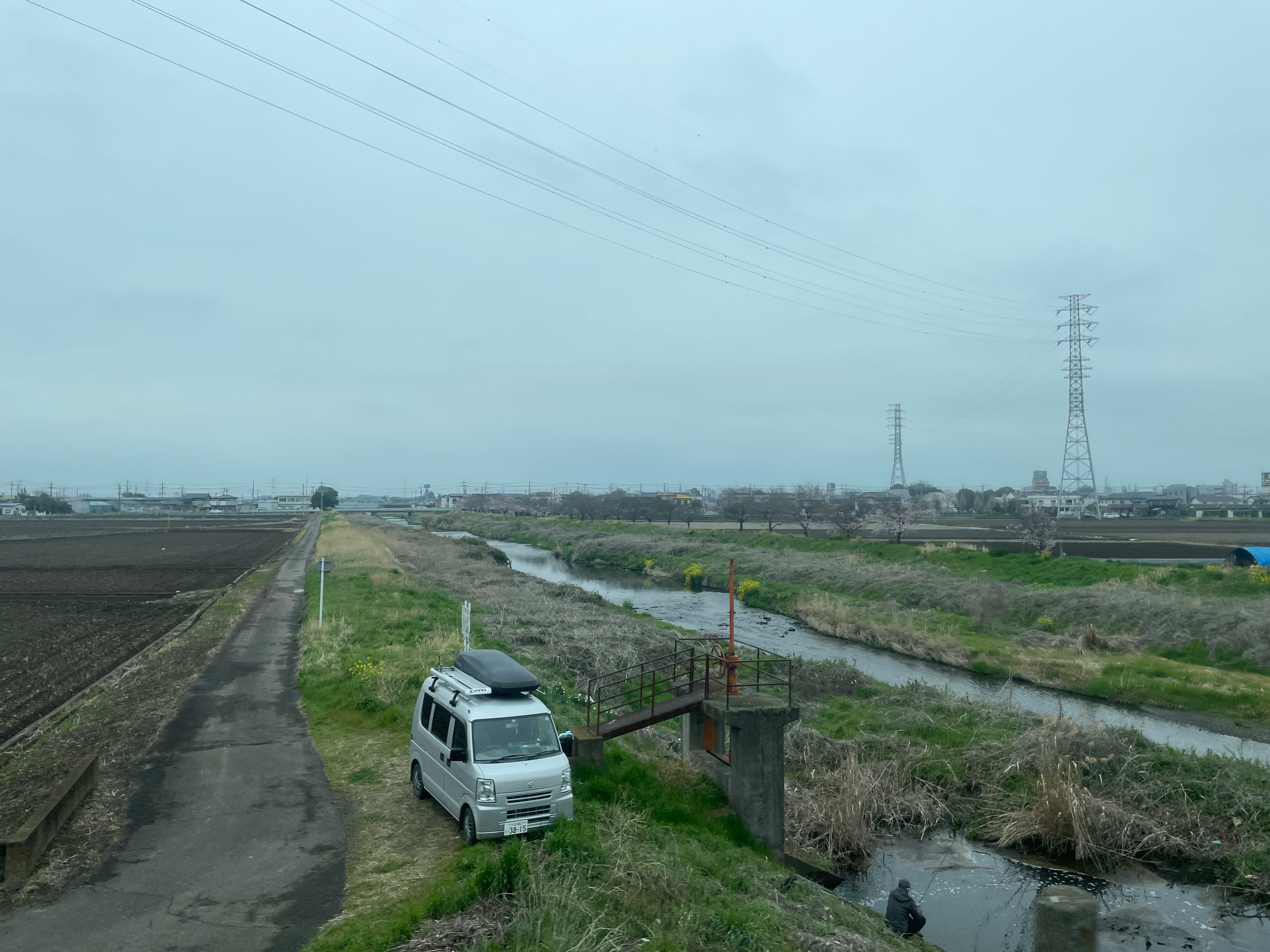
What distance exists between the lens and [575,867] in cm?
1088

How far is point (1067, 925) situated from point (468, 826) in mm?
8915

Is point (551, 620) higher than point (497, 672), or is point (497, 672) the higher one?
point (497, 672)

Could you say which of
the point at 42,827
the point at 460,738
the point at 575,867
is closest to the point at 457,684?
the point at 460,738

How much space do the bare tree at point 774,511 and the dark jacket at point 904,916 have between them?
89.1 metres

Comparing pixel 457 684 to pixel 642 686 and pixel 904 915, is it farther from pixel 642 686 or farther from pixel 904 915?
pixel 904 915

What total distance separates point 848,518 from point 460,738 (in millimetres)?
70210

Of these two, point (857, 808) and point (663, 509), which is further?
point (663, 509)

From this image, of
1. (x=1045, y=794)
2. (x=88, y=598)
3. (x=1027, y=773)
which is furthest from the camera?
(x=88, y=598)

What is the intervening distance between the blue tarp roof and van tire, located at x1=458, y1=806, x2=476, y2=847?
4665cm

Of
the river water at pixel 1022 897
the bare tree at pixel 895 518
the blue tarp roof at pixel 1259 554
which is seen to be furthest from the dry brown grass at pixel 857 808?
the bare tree at pixel 895 518

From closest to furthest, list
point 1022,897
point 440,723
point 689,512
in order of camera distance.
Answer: point 440,723
point 1022,897
point 689,512

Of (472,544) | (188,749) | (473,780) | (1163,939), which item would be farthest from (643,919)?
(472,544)

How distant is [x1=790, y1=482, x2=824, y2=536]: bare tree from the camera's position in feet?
303

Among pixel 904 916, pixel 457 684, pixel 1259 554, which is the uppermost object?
pixel 1259 554
